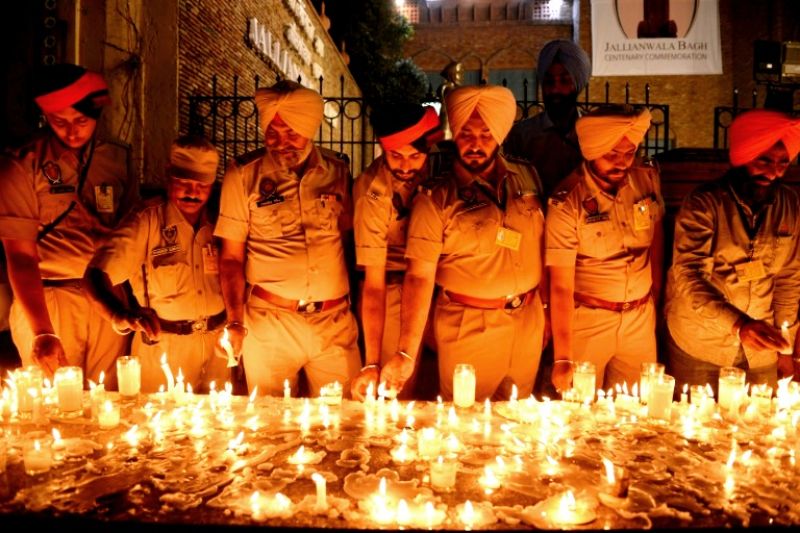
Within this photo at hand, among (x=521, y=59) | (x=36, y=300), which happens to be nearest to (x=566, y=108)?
(x=36, y=300)

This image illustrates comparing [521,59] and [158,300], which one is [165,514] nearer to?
[158,300]

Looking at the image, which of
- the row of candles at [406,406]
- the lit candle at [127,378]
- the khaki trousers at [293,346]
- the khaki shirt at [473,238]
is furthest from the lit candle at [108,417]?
the khaki shirt at [473,238]

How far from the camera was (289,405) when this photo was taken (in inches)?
123

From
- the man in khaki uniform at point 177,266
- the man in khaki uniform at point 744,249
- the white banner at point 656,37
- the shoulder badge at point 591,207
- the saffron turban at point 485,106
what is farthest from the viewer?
the white banner at point 656,37

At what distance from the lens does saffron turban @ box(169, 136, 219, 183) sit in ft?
12.5

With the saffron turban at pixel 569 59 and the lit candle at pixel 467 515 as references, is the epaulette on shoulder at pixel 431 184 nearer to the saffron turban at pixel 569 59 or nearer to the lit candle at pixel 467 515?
the saffron turban at pixel 569 59

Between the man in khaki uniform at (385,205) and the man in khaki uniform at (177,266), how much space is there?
943 millimetres

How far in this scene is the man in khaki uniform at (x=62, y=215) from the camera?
3.71 meters

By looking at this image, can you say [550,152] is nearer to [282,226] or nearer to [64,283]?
[282,226]

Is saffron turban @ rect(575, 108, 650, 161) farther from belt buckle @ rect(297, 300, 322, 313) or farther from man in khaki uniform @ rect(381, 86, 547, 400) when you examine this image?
belt buckle @ rect(297, 300, 322, 313)

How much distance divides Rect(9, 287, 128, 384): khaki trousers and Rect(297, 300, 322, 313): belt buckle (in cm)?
138

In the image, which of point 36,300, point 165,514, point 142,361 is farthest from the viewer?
point 142,361

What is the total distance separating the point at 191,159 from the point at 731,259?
10.8 ft

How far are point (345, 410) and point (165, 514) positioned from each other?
120 centimetres
